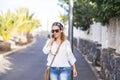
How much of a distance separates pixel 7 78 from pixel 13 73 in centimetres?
184

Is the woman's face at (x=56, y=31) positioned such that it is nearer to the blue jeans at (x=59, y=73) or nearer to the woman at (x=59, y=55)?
the woman at (x=59, y=55)

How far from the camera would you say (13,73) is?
18.2m

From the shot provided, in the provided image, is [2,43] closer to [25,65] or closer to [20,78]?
[25,65]

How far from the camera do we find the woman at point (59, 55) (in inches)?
326

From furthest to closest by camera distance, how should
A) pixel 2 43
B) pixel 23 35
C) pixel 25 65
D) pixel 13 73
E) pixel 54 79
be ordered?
pixel 23 35
pixel 2 43
pixel 25 65
pixel 13 73
pixel 54 79

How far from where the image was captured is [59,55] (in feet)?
27.2

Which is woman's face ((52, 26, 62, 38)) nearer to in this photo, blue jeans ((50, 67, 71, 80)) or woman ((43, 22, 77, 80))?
Answer: woman ((43, 22, 77, 80))

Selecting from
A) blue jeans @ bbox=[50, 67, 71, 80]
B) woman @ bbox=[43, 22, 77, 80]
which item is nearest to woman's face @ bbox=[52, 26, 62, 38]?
woman @ bbox=[43, 22, 77, 80]

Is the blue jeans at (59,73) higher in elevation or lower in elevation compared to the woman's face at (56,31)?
lower

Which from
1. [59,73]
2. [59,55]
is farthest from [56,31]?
[59,73]

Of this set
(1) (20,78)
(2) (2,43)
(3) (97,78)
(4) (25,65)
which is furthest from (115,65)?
(2) (2,43)

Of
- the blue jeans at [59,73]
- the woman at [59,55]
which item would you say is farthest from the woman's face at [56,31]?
the blue jeans at [59,73]

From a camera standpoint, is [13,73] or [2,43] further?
[2,43]

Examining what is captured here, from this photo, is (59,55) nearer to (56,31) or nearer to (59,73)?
(59,73)
